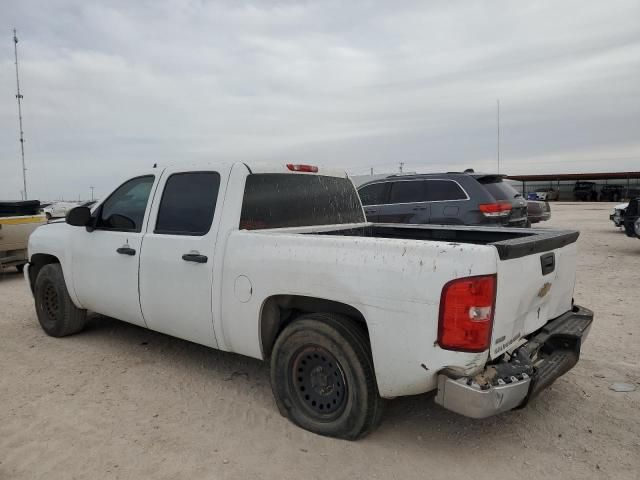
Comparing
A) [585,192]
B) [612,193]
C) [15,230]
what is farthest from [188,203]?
[585,192]

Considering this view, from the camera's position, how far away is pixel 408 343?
2799mm

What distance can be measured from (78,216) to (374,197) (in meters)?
6.08

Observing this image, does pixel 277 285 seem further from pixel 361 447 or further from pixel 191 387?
pixel 191 387

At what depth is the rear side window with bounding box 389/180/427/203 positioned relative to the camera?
9.21 metres

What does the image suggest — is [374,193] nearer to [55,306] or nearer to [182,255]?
[55,306]

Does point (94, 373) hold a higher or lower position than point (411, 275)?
lower

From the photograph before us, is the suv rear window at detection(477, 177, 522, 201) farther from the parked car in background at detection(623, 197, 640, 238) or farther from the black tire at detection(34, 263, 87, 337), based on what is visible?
the black tire at detection(34, 263, 87, 337)

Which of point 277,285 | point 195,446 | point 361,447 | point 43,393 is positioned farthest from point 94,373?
point 361,447

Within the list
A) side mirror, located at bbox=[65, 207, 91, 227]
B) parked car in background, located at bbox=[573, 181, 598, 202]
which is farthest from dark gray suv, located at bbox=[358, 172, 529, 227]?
parked car in background, located at bbox=[573, 181, 598, 202]

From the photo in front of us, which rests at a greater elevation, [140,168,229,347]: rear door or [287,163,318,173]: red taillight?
[287,163,318,173]: red taillight

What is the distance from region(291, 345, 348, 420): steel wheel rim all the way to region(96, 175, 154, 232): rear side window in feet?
6.76

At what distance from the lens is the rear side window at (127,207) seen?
455cm

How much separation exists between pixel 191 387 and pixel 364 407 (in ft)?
5.62

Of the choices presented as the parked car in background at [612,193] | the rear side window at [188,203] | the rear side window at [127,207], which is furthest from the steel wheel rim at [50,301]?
the parked car in background at [612,193]
